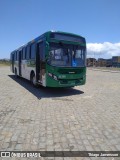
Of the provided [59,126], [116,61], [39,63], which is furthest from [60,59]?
[116,61]

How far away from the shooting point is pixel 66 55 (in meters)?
12.1

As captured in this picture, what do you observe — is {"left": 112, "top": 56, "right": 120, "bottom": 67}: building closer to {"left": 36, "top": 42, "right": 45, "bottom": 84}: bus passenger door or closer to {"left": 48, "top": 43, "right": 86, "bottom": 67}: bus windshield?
{"left": 48, "top": 43, "right": 86, "bottom": 67}: bus windshield

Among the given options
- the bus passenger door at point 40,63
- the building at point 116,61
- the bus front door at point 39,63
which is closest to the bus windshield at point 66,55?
the bus passenger door at point 40,63

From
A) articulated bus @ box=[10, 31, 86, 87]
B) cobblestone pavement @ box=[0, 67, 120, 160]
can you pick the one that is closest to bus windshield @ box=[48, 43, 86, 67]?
articulated bus @ box=[10, 31, 86, 87]

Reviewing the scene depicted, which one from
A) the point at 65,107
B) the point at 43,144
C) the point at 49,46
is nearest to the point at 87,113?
the point at 65,107

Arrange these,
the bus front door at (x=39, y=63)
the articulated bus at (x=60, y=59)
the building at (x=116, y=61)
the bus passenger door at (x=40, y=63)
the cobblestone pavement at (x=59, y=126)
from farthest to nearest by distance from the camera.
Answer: the building at (x=116, y=61), the bus front door at (x=39, y=63), the bus passenger door at (x=40, y=63), the articulated bus at (x=60, y=59), the cobblestone pavement at (x=59, y=126)

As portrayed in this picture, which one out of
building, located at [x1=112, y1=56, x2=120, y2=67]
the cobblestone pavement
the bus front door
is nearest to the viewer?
the cobblestone pavement

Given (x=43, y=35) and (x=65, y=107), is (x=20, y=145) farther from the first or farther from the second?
(x=43, y=35)

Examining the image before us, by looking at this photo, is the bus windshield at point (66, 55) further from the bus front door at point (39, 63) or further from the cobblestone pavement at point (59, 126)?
the cobblestone pavement at point (59, 126)

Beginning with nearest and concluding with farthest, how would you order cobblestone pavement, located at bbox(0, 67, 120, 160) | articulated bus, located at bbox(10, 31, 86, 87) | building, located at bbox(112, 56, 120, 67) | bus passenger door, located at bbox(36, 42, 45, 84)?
cobblestone pavement, located at bbox(0, 67, 120, 160)
articulated bus, located at bbox(10, 31, 86, 87)
bus passenger door, located at bbox(36, 42, 45, 84)
building, located at bbox(112, 56, 120, 67)

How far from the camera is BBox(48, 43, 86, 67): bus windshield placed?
1160 centimetres

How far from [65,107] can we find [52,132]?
3075mm

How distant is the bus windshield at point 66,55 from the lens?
11602mm

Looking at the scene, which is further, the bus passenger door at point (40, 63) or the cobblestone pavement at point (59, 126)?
the bus passenger door at point (40, 63)
